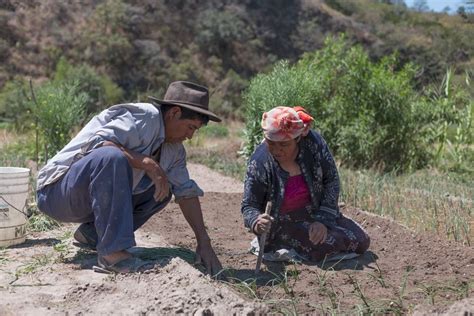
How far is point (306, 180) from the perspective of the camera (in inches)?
173

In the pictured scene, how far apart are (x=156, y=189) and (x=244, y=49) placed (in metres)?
31.3

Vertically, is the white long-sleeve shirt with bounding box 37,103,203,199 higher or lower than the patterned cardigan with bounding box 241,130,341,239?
higher

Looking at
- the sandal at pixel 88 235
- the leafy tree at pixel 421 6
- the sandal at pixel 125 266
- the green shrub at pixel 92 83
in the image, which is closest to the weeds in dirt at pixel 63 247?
the sandal at pixel 88 235

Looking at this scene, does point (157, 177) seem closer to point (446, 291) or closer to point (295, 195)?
point (295, 195)

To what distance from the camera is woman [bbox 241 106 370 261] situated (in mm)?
4352

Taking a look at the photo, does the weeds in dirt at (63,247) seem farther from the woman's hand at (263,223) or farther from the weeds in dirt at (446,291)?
the weeds in dirt at (446,291)

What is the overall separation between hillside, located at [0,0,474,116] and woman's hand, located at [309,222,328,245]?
849 inches

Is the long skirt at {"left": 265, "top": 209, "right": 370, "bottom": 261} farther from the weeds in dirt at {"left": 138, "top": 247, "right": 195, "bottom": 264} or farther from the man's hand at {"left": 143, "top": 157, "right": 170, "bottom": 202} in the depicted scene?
the man's hand at {"left": 143, "top": 157, "right": 170, "bottom": 202}

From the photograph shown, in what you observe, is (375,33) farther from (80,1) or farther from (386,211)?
(386,211)

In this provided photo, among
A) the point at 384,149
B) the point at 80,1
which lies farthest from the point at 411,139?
the point at 80,1

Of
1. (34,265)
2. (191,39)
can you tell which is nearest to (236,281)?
(34,265)

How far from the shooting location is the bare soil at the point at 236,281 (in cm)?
324

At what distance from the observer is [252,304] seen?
3125 mm

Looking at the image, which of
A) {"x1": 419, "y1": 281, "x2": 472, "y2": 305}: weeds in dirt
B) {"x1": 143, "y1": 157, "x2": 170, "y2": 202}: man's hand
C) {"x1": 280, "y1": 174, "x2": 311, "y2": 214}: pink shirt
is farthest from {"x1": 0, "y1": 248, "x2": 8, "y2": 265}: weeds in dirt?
{"x1": 419, "y1": 281, "x2": 472, "y2": 305}: weeds in dirt
